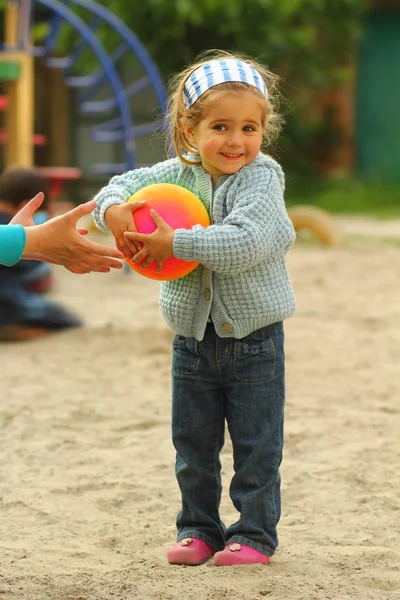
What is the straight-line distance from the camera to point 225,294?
9.02ft

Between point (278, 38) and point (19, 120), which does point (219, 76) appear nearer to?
point (19, 120)

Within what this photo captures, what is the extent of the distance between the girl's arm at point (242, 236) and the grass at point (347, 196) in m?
11.2

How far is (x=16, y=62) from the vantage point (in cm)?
773


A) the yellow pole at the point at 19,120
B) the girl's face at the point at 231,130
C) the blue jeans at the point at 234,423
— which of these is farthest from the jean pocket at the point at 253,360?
the yellow pole at the point at 19,120

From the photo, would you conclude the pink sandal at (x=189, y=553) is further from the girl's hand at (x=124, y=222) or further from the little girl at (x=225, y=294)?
the girl's hand at (x=124, y=222)

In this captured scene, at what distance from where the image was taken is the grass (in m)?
14.4

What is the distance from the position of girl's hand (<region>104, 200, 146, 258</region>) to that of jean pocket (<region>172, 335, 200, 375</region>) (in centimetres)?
29

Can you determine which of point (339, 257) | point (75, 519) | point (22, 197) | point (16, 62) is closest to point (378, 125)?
point (339, 257)

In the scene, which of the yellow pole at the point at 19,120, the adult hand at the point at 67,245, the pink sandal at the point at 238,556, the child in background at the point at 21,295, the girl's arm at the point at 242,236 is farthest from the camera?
the yellow pole at the point at 19,120

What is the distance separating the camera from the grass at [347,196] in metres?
14.4

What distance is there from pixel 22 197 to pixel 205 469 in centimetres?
353

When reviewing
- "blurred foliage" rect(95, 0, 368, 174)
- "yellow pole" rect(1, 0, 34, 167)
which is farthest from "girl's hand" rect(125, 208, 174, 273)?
"blurred foliage" rect(95, 0, 368, 174)

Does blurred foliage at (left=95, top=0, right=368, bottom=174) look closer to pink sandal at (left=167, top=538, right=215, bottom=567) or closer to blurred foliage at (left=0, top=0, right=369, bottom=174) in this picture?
blurred foliage at (left=0, top=0, right=369, bottom=174)

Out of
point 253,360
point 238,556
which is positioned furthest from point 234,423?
point 238,556
